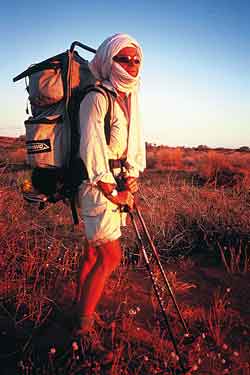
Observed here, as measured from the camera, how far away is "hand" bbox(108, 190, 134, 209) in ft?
8.16

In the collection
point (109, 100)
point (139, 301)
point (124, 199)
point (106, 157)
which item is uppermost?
point (109, 100)

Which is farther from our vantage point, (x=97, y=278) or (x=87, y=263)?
(x=87, y=263)

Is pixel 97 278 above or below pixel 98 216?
below

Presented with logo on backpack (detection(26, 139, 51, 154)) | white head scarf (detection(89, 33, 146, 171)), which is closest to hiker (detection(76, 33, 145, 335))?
white head scarf (detection(89, 33, 146, 171))

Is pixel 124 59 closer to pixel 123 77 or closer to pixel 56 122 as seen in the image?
pixel 123 77

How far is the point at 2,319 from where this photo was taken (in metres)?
2.99

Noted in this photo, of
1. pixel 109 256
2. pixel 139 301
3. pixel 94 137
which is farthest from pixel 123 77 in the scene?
pixel 139 301

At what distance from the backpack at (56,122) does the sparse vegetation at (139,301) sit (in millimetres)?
1104

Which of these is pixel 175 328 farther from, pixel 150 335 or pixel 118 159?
pixel 118 159

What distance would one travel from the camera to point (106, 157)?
2424 mm

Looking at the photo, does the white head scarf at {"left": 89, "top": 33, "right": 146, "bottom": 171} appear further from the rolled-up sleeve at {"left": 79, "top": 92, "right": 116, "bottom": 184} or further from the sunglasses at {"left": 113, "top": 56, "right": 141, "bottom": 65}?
the rolled-up sleeve at {"left": 79, "top": 92, "right": 116, "bottom": 184}

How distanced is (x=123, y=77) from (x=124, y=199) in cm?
88

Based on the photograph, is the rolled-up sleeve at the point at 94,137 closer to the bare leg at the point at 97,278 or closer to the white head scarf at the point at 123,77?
the white head scarf at the point at 123,77

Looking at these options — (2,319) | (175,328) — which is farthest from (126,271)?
(2,319)
